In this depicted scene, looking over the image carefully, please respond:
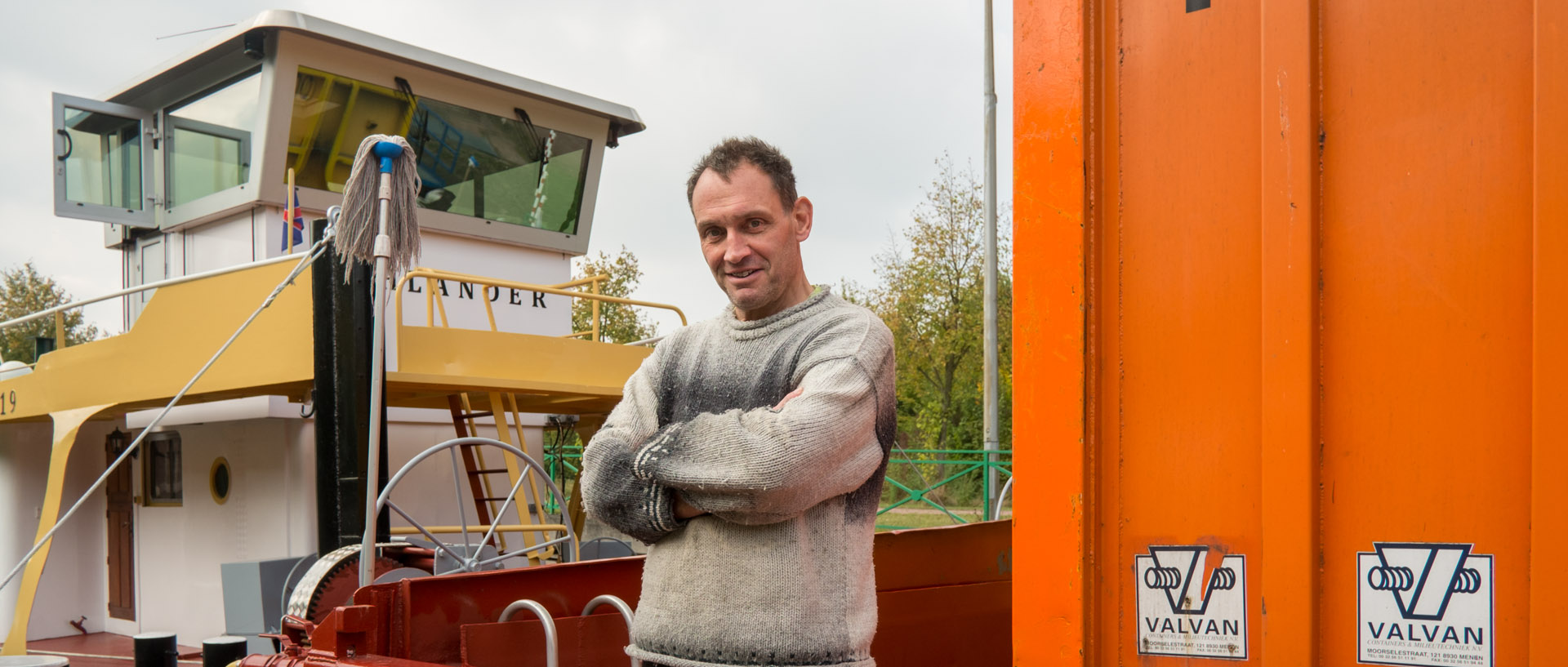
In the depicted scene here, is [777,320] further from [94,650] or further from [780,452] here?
[94,650]

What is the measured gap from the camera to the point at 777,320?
8.04 ft

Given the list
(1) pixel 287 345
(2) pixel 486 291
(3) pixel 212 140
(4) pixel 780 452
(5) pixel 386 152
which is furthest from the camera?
(3) pixel 212 140

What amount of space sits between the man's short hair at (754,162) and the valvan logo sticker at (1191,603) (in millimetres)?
1041

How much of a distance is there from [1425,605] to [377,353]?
131 inches

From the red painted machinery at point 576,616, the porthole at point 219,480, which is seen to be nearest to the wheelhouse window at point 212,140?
the porthole at point 219,480

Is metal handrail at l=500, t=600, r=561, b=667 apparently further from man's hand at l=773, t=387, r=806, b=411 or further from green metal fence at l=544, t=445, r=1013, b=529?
green metal fence at l=544, t=445, r=1013, b=529

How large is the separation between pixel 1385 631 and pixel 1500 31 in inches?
37.0

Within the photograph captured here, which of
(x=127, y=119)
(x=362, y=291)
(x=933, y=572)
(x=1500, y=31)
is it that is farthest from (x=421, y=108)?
(x=1500, y=31)

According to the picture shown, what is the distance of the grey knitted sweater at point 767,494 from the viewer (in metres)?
2.19

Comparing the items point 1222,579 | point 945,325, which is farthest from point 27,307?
point 1222,579

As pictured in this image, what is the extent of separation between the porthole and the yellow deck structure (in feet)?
3.39

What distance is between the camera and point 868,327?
2.38 meters

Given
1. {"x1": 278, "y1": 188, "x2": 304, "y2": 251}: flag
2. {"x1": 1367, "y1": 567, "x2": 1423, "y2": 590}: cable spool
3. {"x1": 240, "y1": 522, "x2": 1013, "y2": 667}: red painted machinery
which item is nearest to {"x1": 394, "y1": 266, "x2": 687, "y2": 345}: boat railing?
{"x1": 278, "y1": 188, "x2": 304, "y2": 251}: flag

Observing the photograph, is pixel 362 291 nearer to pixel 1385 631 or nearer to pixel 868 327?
pixel 868 327
